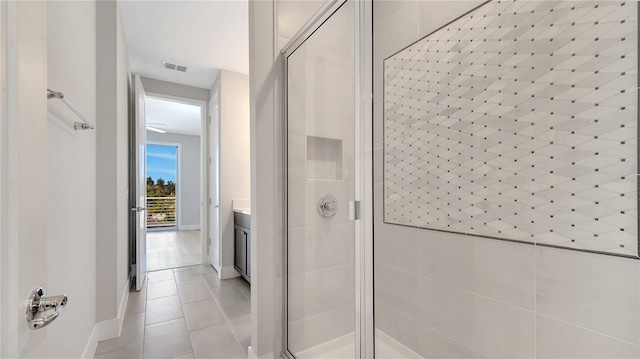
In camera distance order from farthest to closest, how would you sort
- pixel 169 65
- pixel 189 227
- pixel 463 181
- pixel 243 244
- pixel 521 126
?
pixel 189 227, pixel 169 65, pixel 243 244, pixel 463 181, pixel 521 126

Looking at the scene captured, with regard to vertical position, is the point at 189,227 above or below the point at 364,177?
below

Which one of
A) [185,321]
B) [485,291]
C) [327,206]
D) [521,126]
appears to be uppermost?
[521,126]

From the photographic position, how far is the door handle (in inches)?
22.4

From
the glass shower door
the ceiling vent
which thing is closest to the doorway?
the ceiling vent

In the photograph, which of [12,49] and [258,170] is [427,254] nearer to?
[258,170]

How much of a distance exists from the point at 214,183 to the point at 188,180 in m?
4.97

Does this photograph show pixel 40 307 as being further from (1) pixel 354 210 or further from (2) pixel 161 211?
(2) pixel 161 211

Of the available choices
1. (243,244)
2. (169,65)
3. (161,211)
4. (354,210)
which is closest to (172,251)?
(243,244)

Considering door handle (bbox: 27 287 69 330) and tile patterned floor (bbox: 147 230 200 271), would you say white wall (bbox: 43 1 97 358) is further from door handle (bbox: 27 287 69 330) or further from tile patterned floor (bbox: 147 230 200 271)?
tile patterned floor (bbox: 147 230 200 271)

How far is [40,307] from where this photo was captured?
0.59 m

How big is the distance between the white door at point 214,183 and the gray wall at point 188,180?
15.3 feet

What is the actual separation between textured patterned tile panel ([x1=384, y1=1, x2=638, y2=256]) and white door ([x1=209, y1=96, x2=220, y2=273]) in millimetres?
2706

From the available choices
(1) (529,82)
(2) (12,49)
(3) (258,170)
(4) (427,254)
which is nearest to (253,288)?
(3) (258,170)

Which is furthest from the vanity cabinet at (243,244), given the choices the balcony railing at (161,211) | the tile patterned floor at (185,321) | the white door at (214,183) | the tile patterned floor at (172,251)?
the balcony railing at (161,211)
